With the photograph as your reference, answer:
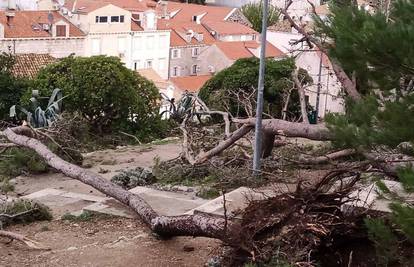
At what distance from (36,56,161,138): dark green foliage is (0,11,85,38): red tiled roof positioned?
20.6m

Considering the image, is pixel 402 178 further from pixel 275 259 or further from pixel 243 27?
pixel 243 27

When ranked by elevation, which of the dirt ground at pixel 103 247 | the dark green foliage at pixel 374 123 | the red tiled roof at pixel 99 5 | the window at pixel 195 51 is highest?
the red tiled roof at pixel 99 5

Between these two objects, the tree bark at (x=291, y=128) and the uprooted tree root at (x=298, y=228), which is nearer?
the uprooted tree root at (x=298, y=228)

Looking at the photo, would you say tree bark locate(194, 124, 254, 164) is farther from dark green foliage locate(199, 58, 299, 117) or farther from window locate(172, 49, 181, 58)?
window locate(172, 49, 181, 58)

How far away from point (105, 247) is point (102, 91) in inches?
399

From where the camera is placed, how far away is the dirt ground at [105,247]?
21.2ft

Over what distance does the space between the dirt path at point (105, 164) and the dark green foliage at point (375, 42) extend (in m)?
6.34

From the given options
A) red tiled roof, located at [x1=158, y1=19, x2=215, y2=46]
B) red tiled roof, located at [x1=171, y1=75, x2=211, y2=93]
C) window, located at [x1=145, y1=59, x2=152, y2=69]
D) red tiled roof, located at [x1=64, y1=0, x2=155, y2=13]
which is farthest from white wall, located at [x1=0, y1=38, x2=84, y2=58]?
red tiled roof, located at [x1=158, y1=19, x2=215, y2=46]

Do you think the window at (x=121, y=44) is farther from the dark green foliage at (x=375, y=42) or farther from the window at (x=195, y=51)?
the dark green foliage at (x=375, y=42)

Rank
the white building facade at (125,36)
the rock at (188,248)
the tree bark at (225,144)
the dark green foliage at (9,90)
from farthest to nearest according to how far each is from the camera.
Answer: the white building facade at (125,36) → the dark green foliage at (9,90) → the tree bark at (225,144) → the rock at (188,248)

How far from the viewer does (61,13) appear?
40094 mm

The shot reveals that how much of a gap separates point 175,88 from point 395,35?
33.8m

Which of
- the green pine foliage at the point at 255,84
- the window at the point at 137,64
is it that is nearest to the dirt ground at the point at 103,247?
the green pine foliage at the point at 255,84

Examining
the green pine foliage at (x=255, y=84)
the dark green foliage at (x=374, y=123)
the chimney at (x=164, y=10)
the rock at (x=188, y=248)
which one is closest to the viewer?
the dark green foliage at (x=374, y=123)
